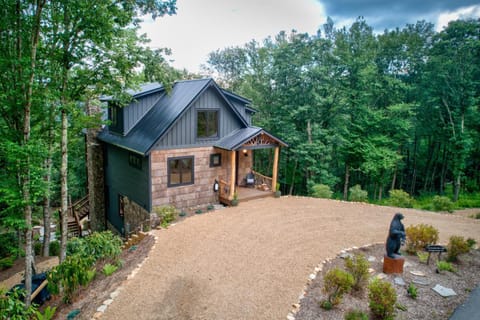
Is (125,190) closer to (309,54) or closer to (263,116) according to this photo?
(263,116)

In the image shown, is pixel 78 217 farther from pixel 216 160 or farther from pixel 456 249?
pixel 456 249

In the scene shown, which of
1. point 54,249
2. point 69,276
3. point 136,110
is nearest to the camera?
point 69,276

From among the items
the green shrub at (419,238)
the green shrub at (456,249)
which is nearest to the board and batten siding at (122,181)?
the green shrub at (419,238)

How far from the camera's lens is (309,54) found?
68.8ft

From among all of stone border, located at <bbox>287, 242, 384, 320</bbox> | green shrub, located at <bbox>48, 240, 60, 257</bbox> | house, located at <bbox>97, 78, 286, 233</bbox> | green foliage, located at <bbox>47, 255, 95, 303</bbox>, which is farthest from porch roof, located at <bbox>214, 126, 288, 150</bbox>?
green shrub, located at <bbox>48, 240, 60, 257</bbox>

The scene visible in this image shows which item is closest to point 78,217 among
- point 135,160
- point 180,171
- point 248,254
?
point 135,160

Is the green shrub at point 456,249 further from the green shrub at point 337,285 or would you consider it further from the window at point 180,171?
the window at point 180,171

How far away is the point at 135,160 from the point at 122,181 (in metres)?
2.28

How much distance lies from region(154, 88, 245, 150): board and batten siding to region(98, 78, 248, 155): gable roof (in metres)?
0.29

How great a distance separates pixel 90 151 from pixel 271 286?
13976 mm

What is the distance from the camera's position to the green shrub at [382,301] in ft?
18.8

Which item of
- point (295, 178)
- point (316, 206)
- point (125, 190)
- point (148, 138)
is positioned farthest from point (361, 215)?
point (295, 178)

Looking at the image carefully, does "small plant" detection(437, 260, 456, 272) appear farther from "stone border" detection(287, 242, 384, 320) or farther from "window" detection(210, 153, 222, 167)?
"window" detection(210, 153, 222, 167)

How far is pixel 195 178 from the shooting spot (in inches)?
532
